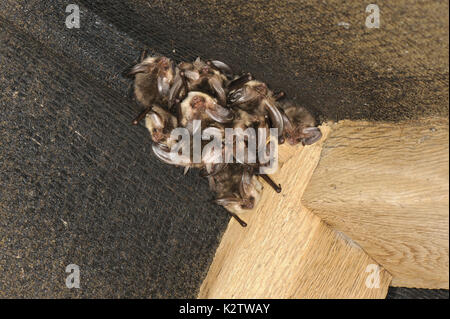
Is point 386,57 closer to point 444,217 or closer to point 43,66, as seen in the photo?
point 444,217

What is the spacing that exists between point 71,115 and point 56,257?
2.21 ft

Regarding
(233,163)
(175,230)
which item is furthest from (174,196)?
(233,163)

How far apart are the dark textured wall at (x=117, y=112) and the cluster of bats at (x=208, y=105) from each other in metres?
0.09

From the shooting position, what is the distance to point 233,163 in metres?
2.73

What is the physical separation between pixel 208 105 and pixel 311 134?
1.62ft

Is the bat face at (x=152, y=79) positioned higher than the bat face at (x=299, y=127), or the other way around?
the bat face at (x=152, y=79)

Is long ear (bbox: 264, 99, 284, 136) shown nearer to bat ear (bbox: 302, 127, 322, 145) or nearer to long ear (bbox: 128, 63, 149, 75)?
bat ear (bbox: 302, 127, 322, 145)

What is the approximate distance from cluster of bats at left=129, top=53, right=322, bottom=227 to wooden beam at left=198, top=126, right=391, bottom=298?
11 centimetres

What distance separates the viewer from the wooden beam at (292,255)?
252 cm

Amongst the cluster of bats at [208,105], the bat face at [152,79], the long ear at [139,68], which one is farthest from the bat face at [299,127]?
the long ear at [139,68]
